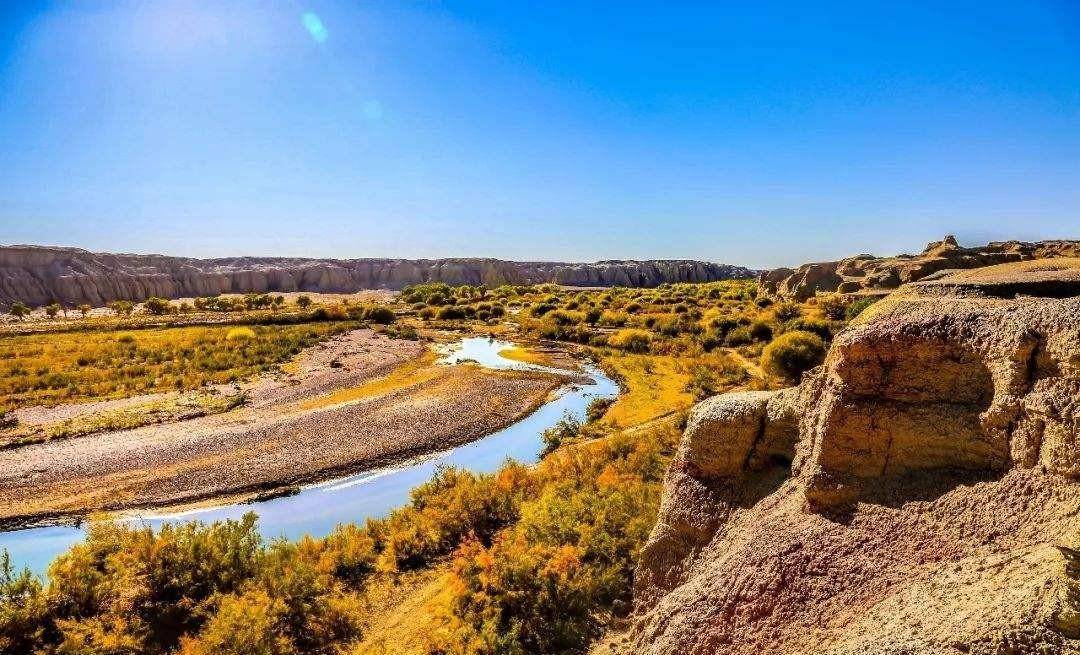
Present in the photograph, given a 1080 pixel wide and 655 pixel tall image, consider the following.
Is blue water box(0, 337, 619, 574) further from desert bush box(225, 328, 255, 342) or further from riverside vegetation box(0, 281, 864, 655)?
desert bush box(225, 328, 255, 342)

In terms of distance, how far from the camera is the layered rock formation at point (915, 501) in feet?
9.76

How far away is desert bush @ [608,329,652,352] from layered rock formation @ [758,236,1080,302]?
13.5 metres

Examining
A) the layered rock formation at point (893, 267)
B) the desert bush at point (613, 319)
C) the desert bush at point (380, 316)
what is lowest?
the desert bush at point (613, 319)

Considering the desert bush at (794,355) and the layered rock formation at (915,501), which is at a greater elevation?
the layered rock formation at (915,501)

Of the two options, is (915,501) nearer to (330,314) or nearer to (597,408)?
(597,408)

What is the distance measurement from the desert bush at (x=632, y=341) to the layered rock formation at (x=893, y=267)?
13.5 meters

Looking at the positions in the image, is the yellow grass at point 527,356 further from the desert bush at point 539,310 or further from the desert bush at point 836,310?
the desert bush at point 836,310

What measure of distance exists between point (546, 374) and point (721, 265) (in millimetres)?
147443

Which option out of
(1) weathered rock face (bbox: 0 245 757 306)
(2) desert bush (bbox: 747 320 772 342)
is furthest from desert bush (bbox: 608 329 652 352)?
(1) weathered rock face (bbox: 0 245 757 306)

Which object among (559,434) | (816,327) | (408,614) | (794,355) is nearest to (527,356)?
(559,434)

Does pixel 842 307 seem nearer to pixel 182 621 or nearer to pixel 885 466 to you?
pixel 885 466

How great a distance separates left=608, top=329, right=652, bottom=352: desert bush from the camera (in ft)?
100

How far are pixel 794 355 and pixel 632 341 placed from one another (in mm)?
12682

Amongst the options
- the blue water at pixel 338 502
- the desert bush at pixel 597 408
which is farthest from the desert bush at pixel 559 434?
the desert bush at pixel 597 408
